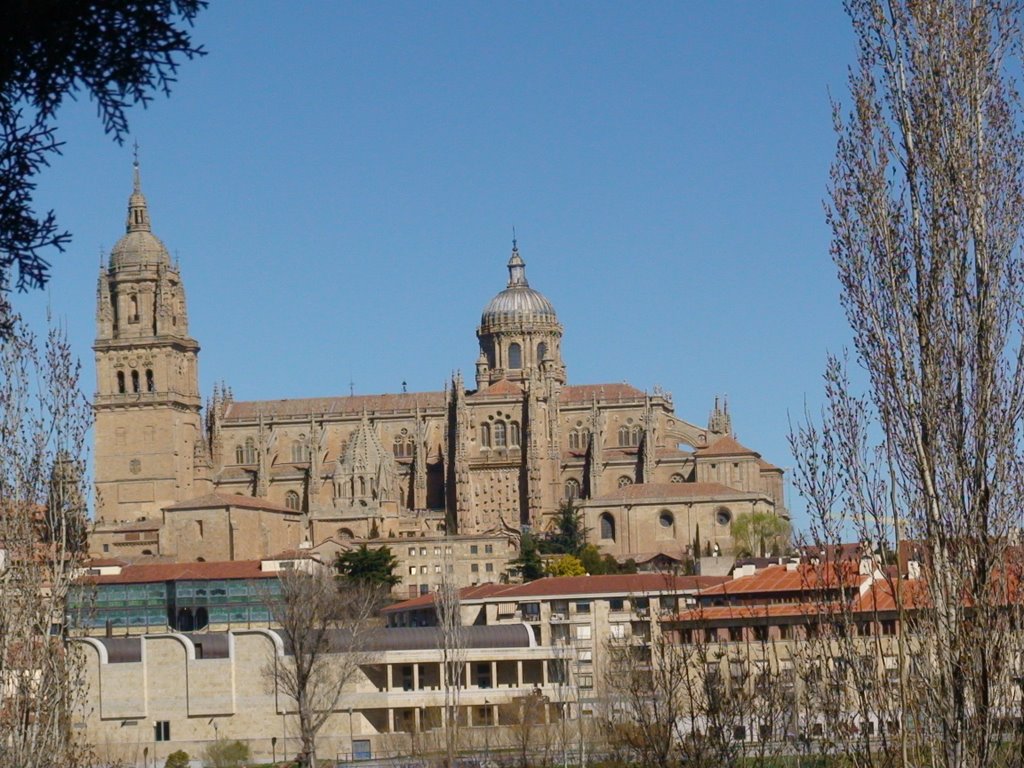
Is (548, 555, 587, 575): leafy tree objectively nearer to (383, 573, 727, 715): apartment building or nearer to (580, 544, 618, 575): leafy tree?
(580, 544, 618, 575): leafy tree

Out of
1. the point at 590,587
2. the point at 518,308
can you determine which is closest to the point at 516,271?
the point at 518,308

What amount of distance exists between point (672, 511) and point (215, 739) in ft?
165

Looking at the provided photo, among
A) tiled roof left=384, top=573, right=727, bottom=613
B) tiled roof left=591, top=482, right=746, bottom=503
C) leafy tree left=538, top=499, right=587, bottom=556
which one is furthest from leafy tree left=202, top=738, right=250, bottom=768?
tiled roof left=591, top=482, right=746, bottom=503

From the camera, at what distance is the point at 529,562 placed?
96.9 m

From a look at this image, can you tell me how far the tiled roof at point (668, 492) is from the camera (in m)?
106

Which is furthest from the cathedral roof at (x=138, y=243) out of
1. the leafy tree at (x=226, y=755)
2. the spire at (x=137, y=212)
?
the leafy tree at (x=226, y=755)

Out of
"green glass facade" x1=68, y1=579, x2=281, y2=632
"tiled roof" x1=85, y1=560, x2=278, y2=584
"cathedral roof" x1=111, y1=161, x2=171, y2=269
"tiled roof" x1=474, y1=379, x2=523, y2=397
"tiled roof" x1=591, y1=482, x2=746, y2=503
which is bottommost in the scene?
"green glass facade" x1=68, y1=579, x2=281, y2=632

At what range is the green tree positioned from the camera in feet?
326

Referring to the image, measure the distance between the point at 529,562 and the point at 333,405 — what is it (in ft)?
92.6

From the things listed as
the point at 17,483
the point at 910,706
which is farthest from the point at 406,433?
the point at 910,706

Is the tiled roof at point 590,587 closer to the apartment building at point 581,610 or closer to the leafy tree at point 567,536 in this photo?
the apartment building at point 581,610

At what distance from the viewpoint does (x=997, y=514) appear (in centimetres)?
1739

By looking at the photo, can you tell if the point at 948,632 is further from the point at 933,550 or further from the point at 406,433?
the point at 406,433

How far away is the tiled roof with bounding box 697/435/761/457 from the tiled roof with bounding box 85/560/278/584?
31492mm
